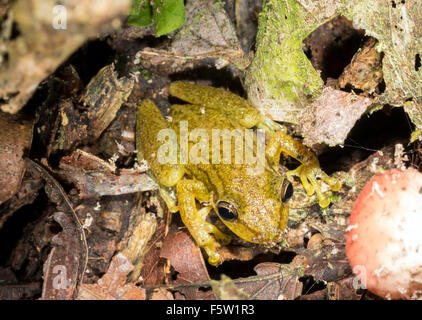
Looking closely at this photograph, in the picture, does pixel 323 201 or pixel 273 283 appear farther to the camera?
pixel 323 201

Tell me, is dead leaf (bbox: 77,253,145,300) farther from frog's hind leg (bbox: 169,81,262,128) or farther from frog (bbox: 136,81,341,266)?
frog's hind leg (bbox: 169,81,262,128)

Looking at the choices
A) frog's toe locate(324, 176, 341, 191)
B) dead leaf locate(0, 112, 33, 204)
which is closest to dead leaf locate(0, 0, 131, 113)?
dead leaf locate(0, 112, 33, 204)

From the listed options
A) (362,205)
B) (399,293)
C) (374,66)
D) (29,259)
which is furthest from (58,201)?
(374,66)

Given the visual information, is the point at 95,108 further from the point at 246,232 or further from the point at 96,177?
the point at 246,232

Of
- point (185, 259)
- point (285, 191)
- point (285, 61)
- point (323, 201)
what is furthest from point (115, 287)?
point (285, 61)

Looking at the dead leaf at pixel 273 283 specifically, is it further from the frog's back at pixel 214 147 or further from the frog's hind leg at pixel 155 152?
the frog's hind leg at pixel 155 152

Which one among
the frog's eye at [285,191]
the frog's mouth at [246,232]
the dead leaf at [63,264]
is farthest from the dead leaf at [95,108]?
the frog's eye at [285,191]

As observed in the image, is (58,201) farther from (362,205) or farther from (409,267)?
(409,267)
